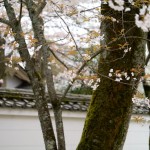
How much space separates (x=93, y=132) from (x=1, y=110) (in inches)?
103

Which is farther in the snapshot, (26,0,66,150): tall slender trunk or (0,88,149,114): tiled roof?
(0,88,149,114): tiled roof

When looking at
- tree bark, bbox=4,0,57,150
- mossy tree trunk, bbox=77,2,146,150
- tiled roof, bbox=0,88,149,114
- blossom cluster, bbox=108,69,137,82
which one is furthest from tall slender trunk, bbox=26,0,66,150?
tiled roof, bbox=0,88,149,114

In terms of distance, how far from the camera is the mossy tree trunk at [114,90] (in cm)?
469

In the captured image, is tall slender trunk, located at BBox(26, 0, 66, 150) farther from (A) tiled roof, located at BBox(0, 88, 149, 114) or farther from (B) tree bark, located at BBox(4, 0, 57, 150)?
(A) tiled roof, located at BBox(0, 88, 149, 114)

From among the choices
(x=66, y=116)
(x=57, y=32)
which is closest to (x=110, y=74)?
(x=66, y=116)

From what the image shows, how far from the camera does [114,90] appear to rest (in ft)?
15.6

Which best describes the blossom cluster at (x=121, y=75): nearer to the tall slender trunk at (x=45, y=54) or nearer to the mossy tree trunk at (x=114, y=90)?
the mossy tree trunk at (x=114, y=90)

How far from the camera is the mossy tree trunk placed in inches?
185

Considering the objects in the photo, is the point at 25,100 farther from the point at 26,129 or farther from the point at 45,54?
the point at 45,54

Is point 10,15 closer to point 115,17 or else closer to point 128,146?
point 115,17

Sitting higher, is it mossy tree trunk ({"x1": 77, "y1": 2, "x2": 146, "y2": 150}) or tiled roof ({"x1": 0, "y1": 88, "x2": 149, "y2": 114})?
mossy tree trunk ({"x1": 77, "y1": 2, "x2": 146, "y2": 150})

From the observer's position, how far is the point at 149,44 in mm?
6574

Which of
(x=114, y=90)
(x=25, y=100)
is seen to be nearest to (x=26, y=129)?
(x=25, y=100)

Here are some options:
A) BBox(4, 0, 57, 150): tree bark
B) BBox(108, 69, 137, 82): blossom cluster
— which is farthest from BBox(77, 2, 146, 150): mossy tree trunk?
BBox(4, 0, 57, 150): tree bark
